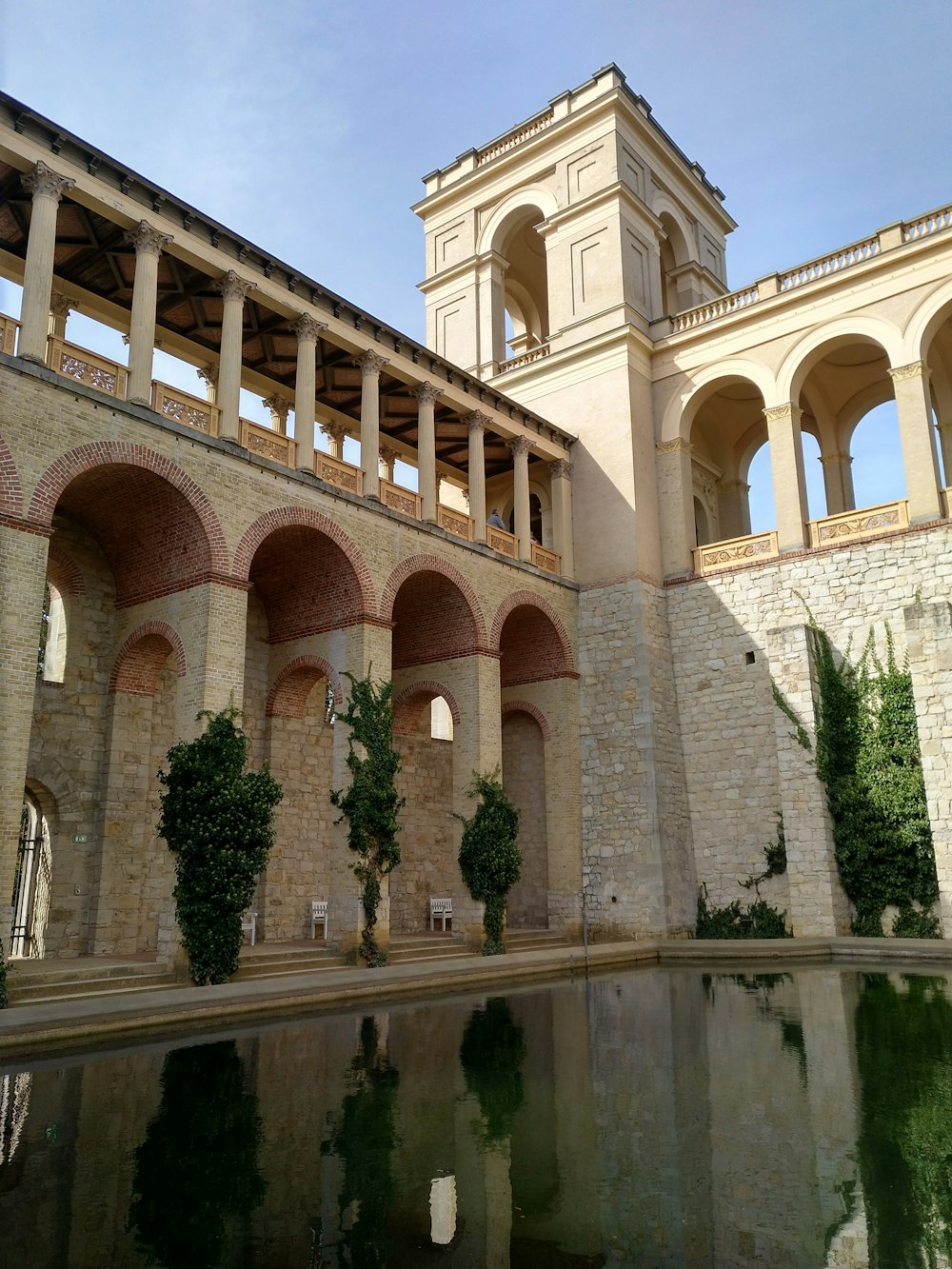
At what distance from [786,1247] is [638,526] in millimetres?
18939

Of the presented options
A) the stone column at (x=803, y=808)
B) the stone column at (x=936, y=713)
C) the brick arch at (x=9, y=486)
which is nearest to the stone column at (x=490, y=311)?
the stone column at (x=803, y=808)

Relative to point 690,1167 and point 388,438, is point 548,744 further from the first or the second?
point 690,1167

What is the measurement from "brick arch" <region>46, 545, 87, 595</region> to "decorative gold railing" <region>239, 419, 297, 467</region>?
133 inches

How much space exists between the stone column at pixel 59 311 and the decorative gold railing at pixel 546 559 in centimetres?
1029

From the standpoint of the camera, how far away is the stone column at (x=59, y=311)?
16578mm

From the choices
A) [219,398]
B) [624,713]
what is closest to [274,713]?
[219,398]

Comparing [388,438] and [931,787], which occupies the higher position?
[388,438]

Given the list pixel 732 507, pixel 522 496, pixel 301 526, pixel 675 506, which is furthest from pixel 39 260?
pixel 732 507

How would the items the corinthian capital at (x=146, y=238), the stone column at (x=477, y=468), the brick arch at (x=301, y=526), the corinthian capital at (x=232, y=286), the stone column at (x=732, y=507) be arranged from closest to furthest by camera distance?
the corinthian capital at (x=146, y=238) < the brick arch at (x=301, y=526) < the corinthian capital at (x=232, y=286) < the stone column at (x=477, y=468) < the stone column at (x=732, y=507)

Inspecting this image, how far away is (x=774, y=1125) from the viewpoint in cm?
529

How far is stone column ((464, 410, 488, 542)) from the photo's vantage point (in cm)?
2019

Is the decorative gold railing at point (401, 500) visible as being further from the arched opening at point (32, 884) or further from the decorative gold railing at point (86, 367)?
the arched opening at point (32, 884)

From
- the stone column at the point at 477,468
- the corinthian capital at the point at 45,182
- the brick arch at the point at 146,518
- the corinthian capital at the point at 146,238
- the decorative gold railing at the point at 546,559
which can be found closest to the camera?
the corinthian capital at the point at 45,182

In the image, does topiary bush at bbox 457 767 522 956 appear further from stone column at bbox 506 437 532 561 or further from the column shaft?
stone column at bbox 506 437 532 561
